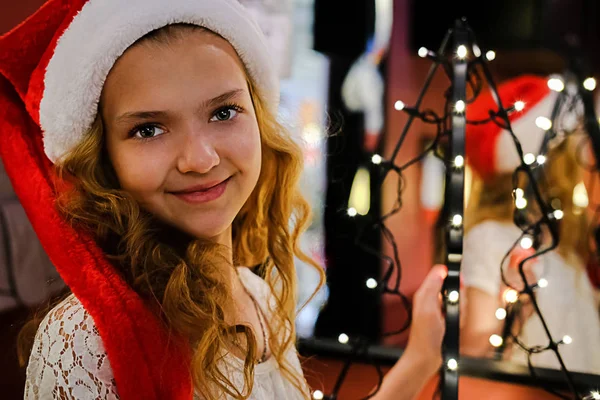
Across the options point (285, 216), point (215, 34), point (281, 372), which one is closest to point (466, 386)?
point (281, 372)

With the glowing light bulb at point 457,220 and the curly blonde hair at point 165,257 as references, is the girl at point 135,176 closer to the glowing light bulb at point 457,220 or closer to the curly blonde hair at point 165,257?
the curly blonde hair at point 165,257

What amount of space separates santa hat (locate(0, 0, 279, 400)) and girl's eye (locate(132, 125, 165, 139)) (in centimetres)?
6

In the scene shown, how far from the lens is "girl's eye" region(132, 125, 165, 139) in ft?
2.50

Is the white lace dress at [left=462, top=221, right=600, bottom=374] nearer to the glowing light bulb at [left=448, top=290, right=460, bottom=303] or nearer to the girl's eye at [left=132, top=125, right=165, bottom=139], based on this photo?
the glowing light bulb at [left=448, top=290, right=460, bottom=303]

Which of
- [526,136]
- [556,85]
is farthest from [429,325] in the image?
[526,136]

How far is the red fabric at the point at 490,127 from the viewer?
161 cm

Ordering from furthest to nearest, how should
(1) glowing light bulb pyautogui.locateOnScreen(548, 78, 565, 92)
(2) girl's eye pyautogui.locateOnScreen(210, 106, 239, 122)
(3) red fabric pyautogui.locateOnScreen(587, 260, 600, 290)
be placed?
1. (3) red fabric pyautogui.locateOnScreen(587, 260, 600, 290)
2. (1) glowing light bulb pyautogui.locateOnScreen(548, 78, 565, 92)
3. (2) girl's eye pyautogui.locateOnScreen(210, 106, 239, 122)

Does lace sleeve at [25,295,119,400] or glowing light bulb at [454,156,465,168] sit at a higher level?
glowing light bulb at [454,156,465,168]

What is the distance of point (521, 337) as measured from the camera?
5.24 ft

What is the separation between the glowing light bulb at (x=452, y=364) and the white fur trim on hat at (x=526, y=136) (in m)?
0.94

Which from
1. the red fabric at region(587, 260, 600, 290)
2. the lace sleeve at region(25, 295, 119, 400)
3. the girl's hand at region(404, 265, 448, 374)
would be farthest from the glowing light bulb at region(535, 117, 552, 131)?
the red fabric at region(587, 260, 600, 290)

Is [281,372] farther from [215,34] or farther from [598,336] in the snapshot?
[598,336]

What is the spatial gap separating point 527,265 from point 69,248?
1.18 meters

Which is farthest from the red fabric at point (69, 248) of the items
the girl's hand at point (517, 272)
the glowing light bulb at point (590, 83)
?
the girl's hand at point (517, 272)
